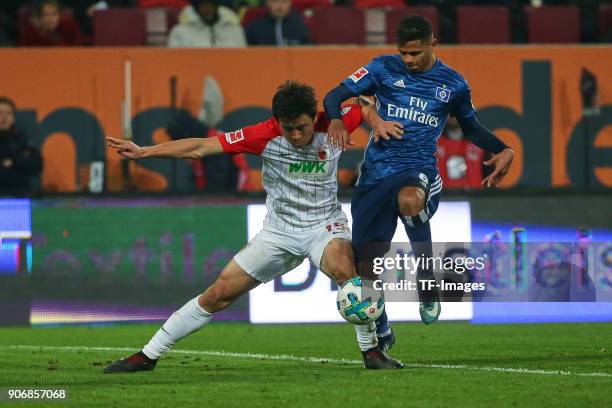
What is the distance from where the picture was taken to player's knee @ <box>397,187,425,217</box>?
898 cm

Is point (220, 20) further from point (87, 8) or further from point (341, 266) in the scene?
point (341, 266)

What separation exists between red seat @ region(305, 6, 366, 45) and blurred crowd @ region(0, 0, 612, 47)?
0.03 meters

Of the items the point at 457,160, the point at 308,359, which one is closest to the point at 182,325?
the point at 308,359

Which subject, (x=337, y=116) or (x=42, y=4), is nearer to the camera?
(x=337, y=116)

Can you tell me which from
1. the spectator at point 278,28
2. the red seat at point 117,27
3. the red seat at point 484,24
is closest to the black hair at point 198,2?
the spectator at point 278,28

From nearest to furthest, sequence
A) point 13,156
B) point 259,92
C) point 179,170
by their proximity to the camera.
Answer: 1. point 13,156
2. point 179,170
3. point 259,92

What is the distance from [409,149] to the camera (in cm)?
925

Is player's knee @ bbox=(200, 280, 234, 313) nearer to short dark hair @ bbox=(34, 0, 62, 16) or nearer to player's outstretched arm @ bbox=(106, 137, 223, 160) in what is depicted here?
player's outstretched arm @ bbox=(106, 137, 223, 160)

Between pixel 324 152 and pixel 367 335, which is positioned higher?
pixel 324 152

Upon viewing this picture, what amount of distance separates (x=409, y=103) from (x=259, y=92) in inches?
273

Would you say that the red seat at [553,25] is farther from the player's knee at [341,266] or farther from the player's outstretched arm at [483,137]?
the player's knee at [341,266]

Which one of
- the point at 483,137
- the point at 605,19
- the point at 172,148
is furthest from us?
the point at 605,19

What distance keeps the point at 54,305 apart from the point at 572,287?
5.66m

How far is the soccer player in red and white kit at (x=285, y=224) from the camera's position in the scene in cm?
863
